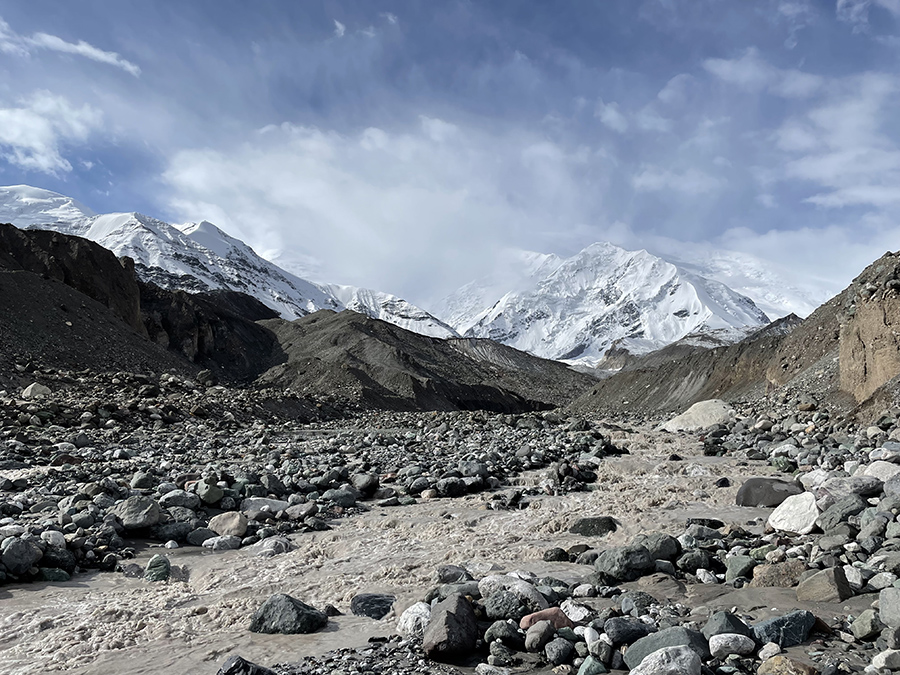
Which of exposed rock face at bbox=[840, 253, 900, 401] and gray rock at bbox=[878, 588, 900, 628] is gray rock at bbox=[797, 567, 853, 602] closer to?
gray rock at bbox=[878, 588, 900, 628]

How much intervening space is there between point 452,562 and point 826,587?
138 inches

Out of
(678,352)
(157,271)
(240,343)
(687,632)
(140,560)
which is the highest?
(157,271)

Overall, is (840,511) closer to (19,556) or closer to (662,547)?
(662,547)

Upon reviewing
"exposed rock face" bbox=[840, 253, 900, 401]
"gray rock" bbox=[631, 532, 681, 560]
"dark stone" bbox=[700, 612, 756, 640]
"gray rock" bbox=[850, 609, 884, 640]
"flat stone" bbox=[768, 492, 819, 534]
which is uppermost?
"exposed rock face" bbox=[840, 253, 900, 401]

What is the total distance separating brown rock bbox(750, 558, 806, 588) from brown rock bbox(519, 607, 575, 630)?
1963 millimetres

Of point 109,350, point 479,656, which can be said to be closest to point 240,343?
point 109,350

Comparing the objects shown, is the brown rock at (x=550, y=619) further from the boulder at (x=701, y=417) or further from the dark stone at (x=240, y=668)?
the boulder at (x=701, y=417)

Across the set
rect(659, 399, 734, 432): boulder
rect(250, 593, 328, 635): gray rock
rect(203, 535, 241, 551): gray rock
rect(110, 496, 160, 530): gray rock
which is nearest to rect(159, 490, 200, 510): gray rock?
rect(110, 496, 160, 530): gray rock

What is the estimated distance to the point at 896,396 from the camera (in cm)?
1437

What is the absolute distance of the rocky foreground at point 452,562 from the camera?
167 inches

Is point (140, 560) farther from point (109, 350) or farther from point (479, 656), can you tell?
point (109, 350)

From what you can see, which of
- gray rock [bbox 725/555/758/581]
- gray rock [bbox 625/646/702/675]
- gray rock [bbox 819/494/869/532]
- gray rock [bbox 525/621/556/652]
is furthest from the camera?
gray rock [bbox 819/494/869/532]

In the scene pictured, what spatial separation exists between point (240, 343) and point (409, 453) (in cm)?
5276

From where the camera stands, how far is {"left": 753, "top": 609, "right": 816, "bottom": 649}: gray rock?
13.5ft
